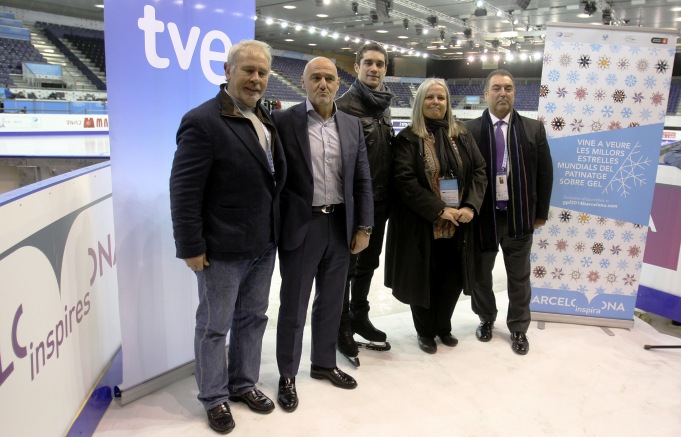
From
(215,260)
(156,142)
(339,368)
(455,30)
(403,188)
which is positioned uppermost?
(455,30)

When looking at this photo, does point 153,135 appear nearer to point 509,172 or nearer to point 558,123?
point 509,172

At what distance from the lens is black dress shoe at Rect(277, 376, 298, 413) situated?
2.07 metres

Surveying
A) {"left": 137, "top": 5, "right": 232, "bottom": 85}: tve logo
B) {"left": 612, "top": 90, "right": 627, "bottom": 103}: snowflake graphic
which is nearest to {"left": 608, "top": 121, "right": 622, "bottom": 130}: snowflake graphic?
{"left": 612, "top": 90, "right": 627, "bottom": 103}: snowflake graphic

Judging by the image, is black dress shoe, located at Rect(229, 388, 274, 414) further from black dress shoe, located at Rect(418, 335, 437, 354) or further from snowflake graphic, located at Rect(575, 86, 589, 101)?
snowflake graphic, located at Rect(575, 86, 589, 101)

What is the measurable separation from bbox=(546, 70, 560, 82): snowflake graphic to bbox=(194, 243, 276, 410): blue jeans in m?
1.93

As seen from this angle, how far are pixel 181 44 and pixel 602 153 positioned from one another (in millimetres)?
2318

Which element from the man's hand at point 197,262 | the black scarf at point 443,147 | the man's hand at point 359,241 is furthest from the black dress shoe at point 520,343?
the man's hand at point 197,262

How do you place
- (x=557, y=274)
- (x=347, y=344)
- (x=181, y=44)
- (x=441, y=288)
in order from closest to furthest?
(x=181, y=44)
(x=347, y=344)
(x=441, y=288)
(x=557, y=274)

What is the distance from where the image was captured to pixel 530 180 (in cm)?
258

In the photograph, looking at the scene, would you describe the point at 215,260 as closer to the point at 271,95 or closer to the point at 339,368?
the point at 339,368

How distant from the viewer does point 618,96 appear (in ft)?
9.32

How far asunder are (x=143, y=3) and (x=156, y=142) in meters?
0.50

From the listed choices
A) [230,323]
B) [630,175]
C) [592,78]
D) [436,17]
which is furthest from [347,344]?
[436,17]

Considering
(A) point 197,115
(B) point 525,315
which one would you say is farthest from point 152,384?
(B) point 525,315
